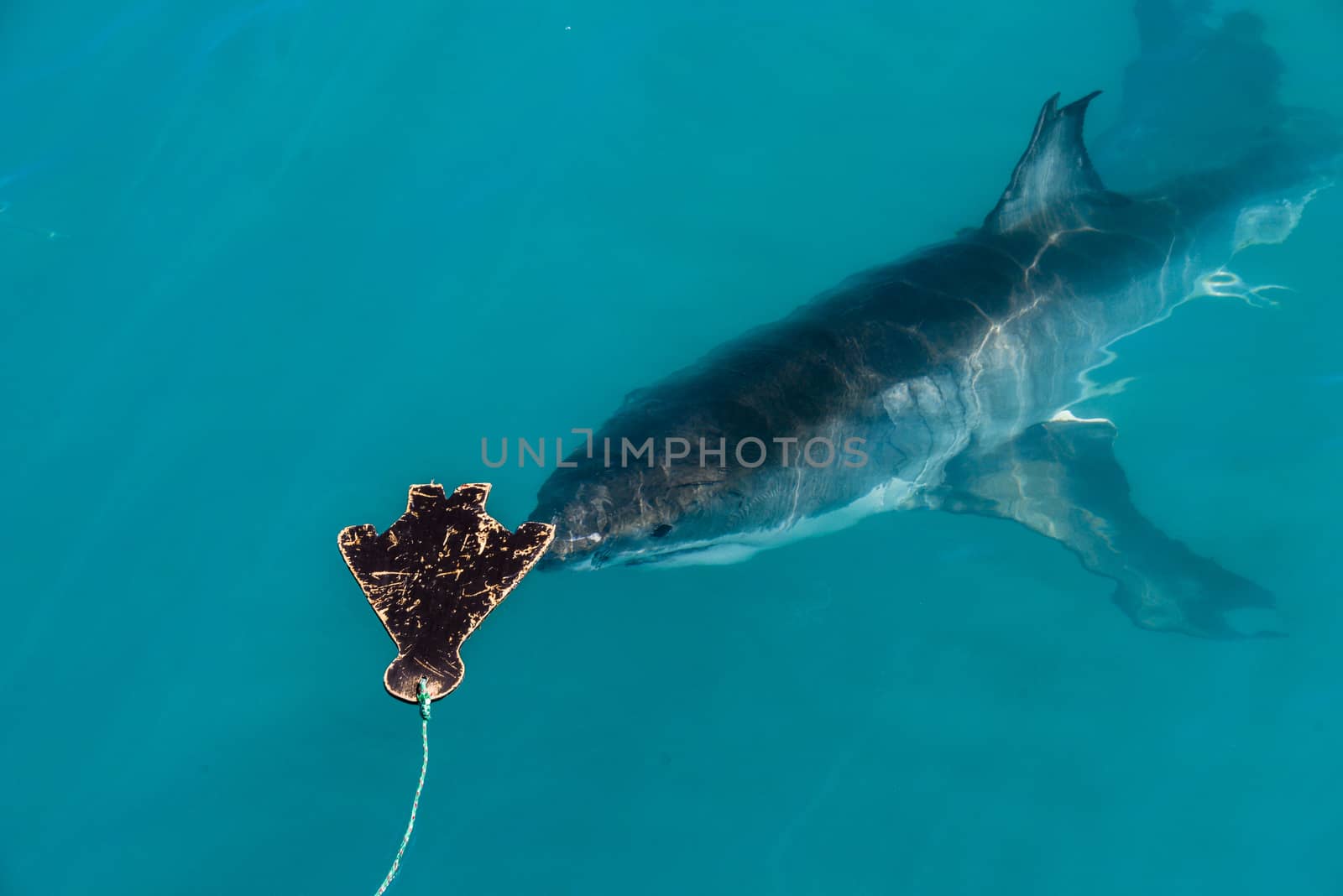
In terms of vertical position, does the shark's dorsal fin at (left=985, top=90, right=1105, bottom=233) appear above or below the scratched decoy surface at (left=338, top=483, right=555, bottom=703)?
above

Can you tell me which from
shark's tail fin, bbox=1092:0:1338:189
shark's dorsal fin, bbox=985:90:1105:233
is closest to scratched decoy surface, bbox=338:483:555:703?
shark's dorsal fin, bbox=985:90:1105:233

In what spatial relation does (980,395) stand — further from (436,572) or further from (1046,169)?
(436,572)

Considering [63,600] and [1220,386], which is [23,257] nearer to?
[63,600]

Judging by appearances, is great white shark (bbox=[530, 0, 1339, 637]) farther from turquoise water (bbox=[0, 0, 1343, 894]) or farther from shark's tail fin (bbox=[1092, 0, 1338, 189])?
turquoise water (bbox=[0, 0, 1343, 894])

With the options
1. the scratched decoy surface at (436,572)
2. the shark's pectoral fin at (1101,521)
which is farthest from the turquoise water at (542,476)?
the scratched decoy surface at (436,572)

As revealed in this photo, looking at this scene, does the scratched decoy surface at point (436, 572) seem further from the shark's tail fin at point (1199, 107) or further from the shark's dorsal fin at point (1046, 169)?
the shark's tail fin at point (1199, 107)

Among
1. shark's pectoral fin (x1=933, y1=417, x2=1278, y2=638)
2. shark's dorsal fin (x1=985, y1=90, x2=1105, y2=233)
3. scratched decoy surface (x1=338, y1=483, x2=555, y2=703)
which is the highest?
shark's dorsal fin (x1=985, y1=90, x2=1105, y2=233)

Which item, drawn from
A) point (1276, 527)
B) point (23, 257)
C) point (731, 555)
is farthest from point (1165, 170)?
point (23, 257)
